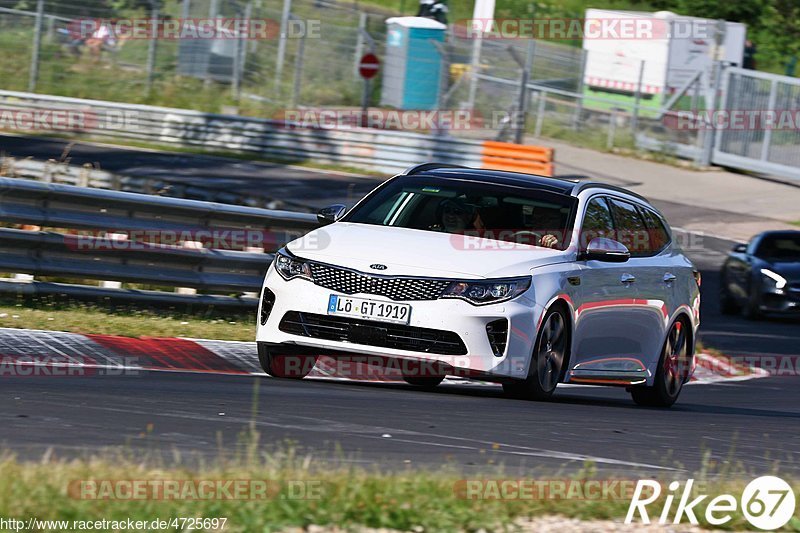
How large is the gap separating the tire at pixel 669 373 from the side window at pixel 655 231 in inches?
24.4

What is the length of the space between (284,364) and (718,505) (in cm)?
433

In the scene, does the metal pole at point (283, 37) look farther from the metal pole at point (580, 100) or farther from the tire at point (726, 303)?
the tire at point (726, 303)

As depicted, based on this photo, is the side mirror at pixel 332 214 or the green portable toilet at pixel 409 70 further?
the green portable toilet at pixel 409 70

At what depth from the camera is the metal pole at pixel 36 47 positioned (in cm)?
3180

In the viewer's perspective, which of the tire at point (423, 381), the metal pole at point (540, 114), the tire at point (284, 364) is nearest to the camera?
the tire at point (284, 364)

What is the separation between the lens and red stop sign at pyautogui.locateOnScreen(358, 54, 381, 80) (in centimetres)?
3338

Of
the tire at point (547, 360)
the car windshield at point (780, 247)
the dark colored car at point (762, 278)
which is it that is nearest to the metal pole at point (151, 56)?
the dark colored car at point (762, 278)

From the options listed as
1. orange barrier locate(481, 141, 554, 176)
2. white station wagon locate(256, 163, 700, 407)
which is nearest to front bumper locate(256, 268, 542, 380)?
white station wagon locate(256, 163, 700, 407)

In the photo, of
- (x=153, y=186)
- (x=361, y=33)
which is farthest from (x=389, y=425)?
(x=361, y=33)

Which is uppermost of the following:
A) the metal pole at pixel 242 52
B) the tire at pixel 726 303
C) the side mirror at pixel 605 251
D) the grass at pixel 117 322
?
the metal pole at pixel 242 52

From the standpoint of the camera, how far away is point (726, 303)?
67.7 ft

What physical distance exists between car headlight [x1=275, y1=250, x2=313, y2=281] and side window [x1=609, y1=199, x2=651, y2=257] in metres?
2.63

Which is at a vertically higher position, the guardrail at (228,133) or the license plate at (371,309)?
the license plate at (371,309)

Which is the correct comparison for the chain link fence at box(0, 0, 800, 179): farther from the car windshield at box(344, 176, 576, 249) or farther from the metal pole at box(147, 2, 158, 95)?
the car windshield at box(344, 176, 576, 249)
